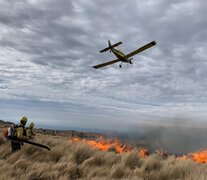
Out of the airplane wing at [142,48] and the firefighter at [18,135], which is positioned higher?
the airplane wing at [142,48]

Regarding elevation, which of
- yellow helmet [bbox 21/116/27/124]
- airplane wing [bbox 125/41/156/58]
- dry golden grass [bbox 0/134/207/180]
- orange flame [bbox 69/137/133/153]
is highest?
airplane wing [bbox 125/41/156/58]

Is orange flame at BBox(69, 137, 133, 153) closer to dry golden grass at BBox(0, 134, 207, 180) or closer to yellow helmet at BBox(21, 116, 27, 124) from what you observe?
dry golden grass at BBox(0, 134, 207, 180)

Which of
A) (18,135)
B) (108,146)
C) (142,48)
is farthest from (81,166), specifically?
(142,48)

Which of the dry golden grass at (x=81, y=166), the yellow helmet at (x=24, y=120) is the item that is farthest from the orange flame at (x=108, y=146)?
the yellow helmet at (x=24, y=120)

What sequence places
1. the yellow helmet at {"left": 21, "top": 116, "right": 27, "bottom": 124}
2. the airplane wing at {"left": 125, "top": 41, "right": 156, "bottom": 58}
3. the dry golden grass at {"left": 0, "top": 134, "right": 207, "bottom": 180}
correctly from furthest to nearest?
the airplane wing at {"left": 125, "top": 41, "right": 156, "bottom": 58} < the yellow helmet at {"left": 21, "top": 116, "right": 27, "bottom": 124} < the dry golden grass at {"left": 0, "top": 134, "right": 207, "bottom": 180}

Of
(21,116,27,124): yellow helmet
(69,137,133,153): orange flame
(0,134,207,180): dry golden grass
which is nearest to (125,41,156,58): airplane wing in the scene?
(69,137,133,153): orange flame

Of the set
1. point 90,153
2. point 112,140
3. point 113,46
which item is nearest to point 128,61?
point 113,46

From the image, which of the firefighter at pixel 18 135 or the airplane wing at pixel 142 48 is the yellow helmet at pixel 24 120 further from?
the airplane wing at pixel 142 48

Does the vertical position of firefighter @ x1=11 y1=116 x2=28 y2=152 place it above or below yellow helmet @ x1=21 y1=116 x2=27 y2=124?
below

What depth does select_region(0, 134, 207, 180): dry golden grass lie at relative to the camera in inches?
358

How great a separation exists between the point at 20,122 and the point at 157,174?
19.8ft

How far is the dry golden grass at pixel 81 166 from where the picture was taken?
910cm

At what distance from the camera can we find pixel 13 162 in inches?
419

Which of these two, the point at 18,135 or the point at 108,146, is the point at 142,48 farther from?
the point at 18,135
